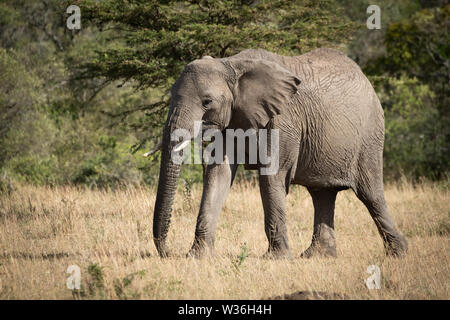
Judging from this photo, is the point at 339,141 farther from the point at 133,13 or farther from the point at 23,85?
the point at 23,85

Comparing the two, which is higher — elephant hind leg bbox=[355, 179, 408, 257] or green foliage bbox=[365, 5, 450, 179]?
green foliage bbox=[365, 5, 450, 179]

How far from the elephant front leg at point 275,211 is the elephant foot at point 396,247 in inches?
59.9

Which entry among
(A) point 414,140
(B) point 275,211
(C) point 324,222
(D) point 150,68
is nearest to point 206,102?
(B) point 275,211

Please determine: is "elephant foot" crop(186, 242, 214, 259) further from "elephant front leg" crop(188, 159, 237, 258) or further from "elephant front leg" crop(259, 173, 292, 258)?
"elephant front leg" crop(259, 173, 292, 258)

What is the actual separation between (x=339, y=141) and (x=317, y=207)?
3.58ft

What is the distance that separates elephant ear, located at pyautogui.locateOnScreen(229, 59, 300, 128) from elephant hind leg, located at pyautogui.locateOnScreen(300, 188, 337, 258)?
5.42ft

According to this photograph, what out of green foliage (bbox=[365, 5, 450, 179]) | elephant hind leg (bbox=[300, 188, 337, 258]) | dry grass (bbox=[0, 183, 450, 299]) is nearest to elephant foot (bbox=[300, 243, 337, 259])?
elephant hind leg (bbox=[300, 188, 337, 258])

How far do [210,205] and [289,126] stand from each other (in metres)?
1.37

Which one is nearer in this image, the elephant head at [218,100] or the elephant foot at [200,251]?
the elephant head at [218,100]

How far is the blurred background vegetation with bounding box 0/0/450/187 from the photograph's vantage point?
1152 cm

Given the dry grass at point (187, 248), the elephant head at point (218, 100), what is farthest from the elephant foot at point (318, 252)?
the elephant head at point (218, 100)

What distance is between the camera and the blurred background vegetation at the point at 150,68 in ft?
37.8

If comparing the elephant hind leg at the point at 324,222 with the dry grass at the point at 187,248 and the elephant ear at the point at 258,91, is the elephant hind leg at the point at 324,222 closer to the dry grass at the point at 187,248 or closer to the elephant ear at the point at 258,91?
the dry grass at the point at 187,248
